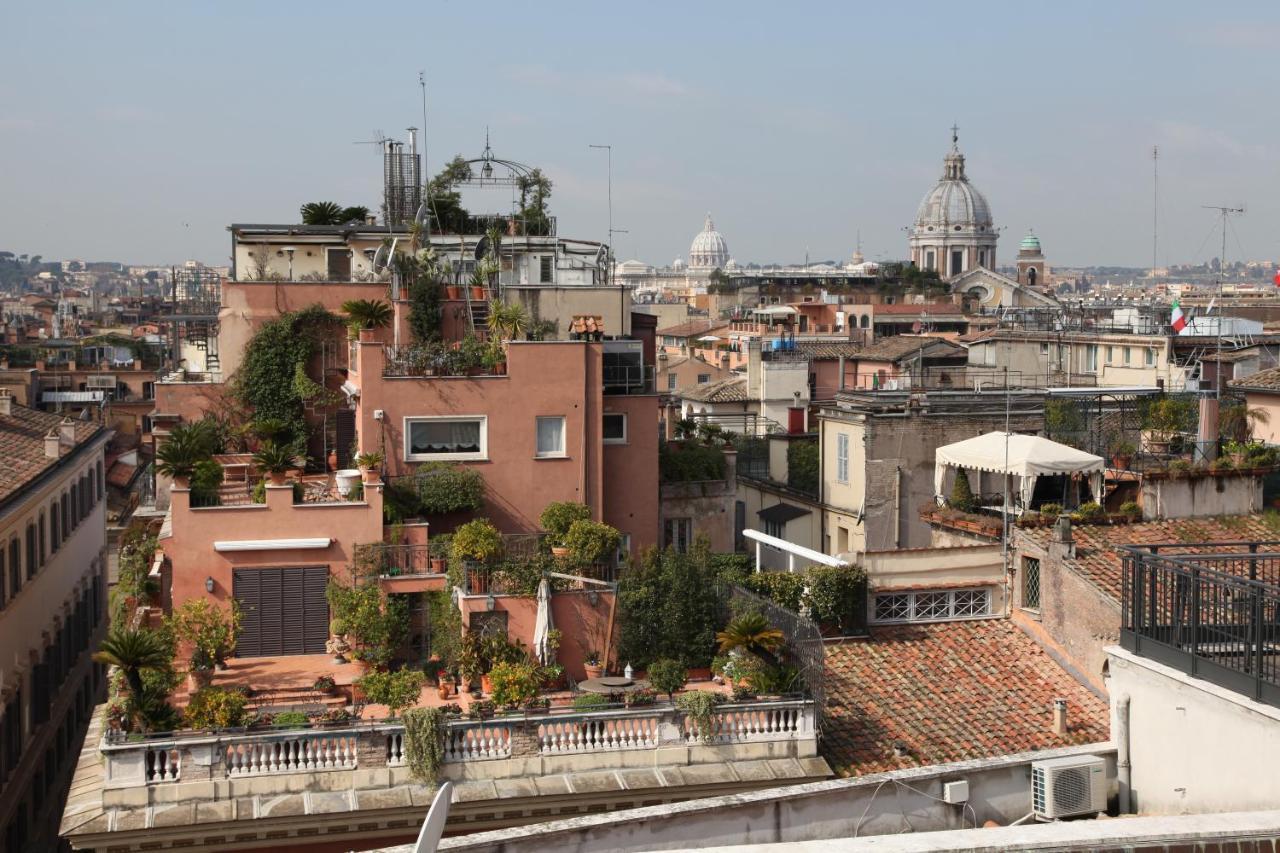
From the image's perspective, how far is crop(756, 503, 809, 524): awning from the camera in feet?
117

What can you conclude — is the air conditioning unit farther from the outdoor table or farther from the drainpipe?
the outdoor table

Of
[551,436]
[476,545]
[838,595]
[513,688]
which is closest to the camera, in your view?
[513,688]

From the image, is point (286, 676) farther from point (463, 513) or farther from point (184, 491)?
point (463, 513)

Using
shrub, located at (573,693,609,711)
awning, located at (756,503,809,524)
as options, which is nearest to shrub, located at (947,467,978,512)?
awning, located at (756,503,809,524)

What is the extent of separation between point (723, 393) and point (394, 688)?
113 feet

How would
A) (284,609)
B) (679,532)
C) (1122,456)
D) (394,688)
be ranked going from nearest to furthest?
(394,688) < (284,609) < (1122,456) < (679,532)

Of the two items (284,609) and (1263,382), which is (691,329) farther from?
(284,609)

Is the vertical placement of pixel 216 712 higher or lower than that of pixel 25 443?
lower

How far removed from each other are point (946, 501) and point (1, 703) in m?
16.4

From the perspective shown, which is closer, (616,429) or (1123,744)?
(1123,744)

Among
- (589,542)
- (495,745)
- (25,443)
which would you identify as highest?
(25,443)

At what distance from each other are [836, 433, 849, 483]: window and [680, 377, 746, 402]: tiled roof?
51.5ft

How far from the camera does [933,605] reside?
2259 cm

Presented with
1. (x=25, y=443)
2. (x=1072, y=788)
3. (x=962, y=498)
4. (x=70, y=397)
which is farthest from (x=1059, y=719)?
(x=70, y=397)
